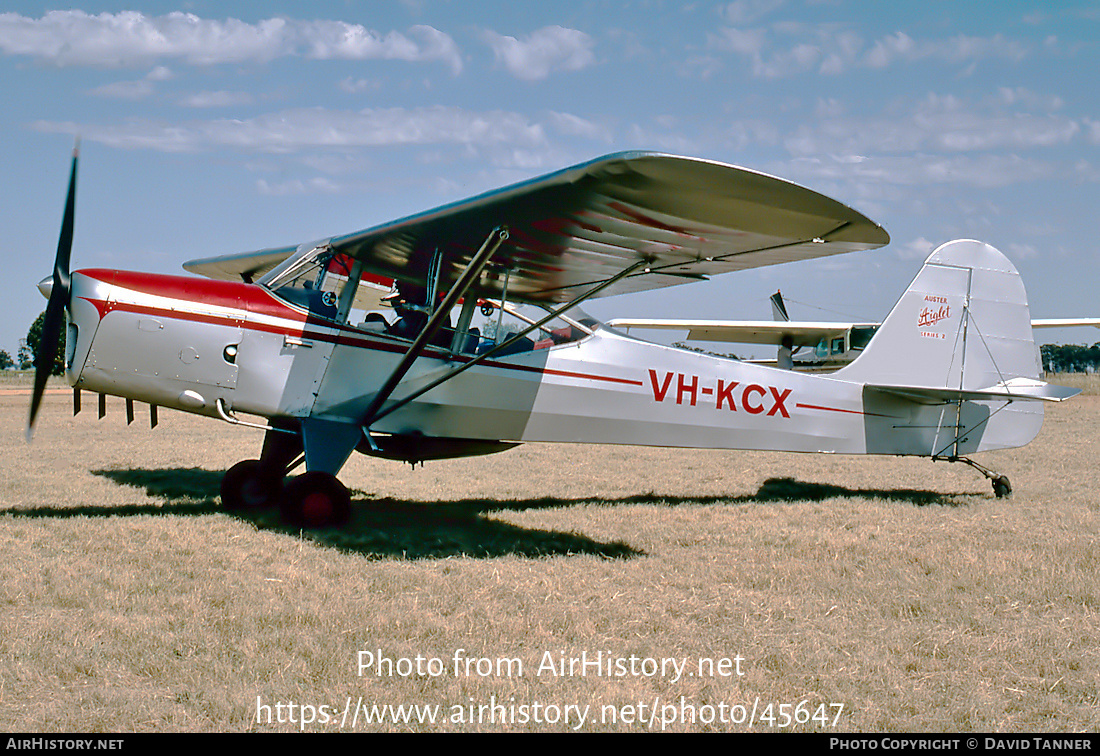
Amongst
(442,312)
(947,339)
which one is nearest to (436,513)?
(442,312)

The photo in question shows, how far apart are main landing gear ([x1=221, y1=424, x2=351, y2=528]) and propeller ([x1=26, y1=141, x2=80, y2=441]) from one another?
168 cm

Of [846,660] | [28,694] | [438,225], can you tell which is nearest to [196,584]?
[28,694]

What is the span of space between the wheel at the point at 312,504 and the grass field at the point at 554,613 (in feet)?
0.49

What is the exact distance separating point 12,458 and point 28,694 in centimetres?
882

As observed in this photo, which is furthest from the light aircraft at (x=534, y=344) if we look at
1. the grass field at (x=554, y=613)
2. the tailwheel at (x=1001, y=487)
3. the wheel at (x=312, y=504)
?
the grass field at (x=554, y=613)

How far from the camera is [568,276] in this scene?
6.95 m

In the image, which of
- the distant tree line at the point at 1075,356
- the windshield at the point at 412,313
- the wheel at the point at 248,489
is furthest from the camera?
the distant tree line at the point at 1075,356

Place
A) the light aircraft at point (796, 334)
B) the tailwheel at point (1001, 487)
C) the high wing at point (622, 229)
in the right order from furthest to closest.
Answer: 1. the light aircraft at point (796, 334)
2. the tailwheel at point (1001, 487)
3. the high wing at point (622, 229)

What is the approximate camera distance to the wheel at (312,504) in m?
5.80

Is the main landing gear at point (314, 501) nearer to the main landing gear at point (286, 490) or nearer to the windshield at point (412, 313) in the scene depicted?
the main landing gear at point (286, 490)

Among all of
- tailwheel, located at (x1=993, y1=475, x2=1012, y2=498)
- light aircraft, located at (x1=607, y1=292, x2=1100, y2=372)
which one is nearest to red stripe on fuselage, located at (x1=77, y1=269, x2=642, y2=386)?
tailwheel, located at (x1=993, y1=475, x2=1012, y2=498)

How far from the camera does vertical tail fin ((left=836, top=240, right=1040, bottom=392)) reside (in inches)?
314

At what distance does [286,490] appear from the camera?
19.2 feet

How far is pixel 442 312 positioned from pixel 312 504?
1738 mm
